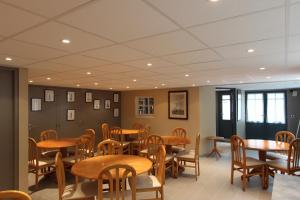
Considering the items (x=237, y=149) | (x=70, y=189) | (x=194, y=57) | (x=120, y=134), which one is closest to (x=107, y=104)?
(x=120, y=134)

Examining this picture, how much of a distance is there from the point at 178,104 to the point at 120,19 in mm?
5760

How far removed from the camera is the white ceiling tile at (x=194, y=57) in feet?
8.32

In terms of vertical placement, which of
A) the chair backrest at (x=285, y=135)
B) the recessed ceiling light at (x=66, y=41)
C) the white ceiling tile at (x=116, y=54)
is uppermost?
the recessed ceiling light at (x=66, y=41)

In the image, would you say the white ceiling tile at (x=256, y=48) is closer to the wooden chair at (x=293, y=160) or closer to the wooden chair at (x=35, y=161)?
the wooden chair at (x=293, y=160)

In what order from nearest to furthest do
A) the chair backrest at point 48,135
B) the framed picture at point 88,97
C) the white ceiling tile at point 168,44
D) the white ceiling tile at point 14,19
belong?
1. the white ceiling tile at point 14,19
2. the white ceiling tile at point 168,44
3. the chair backrest at point 48,135
4. the framed picture at point 88,97

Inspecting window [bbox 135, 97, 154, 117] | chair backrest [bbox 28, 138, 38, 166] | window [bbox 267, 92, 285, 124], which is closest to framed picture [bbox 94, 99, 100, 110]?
window [bbox 135, 97, 154, 117]

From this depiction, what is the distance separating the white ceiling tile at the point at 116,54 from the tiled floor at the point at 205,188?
2.36 meters

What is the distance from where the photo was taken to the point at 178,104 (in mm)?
7141

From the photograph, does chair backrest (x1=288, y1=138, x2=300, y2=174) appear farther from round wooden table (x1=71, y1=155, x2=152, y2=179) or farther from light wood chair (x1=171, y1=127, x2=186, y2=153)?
round wooden table (x1=71, y1=155, x2=152, y2=179)

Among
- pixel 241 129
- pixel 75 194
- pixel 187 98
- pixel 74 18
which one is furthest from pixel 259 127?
pixel 74 18

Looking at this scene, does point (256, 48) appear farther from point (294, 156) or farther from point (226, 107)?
point (226, 107)

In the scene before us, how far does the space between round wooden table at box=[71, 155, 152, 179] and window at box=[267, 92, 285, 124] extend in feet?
25.1

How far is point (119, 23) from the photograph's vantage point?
163 cm

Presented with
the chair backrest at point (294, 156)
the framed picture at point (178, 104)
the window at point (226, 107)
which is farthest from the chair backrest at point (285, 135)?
the window at point (226, 107)
